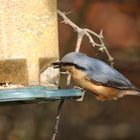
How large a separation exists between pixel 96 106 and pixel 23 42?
260cm

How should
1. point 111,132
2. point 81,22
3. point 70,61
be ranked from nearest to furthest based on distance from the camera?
1. point 70,61
2. point 81,22
3. point 111,132

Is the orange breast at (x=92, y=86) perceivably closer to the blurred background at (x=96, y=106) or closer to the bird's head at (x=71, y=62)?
the bird's head at (x=71, y=62)

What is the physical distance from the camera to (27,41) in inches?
155

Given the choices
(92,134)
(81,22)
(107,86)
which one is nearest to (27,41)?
(107,86)

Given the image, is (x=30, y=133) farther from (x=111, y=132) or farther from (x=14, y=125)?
(x=111, y=132)

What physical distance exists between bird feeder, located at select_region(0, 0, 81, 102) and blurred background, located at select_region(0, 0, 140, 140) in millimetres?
1862

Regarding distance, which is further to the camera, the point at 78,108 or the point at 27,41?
the point at 78,108

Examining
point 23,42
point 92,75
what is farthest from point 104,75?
point 23,42

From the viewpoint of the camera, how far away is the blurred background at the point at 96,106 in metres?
5.98

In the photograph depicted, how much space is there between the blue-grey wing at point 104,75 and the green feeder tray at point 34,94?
5.9 inches

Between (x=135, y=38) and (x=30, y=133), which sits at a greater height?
(x=135, y=38)

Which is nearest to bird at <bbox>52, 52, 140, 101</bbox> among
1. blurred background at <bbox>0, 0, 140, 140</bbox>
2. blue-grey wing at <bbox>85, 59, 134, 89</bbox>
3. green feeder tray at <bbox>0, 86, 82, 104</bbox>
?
blue-grey wing at <bbox>85, 59, 134, 89</bbox>

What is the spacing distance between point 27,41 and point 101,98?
39cm

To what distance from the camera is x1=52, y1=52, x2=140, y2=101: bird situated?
382cm
